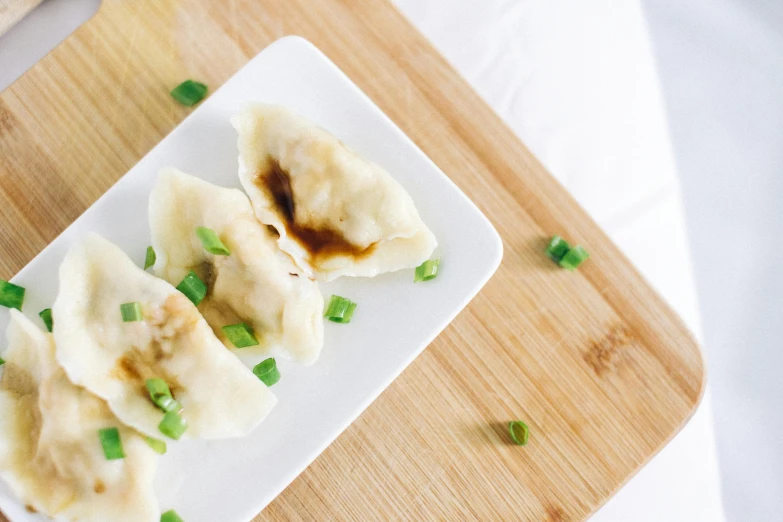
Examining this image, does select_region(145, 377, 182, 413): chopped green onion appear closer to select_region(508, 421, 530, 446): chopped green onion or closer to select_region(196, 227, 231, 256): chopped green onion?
select_region(196, 227, 231, 256): chopped green onion

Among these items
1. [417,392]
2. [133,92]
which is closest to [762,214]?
[417,392]

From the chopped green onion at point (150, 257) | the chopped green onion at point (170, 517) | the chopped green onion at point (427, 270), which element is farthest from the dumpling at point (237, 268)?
the chopped green onion at point (170, 517)

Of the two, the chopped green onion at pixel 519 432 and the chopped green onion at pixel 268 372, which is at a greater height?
the chopped green onion at pixel 268 372

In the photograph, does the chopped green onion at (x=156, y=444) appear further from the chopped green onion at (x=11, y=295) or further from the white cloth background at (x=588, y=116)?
the white cloth background at (x=588, y=116)

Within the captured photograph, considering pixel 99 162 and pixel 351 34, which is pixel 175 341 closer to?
pixel 99 162

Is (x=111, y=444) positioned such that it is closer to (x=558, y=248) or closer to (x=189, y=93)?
(x=189, y=93)

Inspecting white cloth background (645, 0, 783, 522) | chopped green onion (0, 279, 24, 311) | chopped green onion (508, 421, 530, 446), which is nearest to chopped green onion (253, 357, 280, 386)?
chopped green onion (0, 279, 24, 311)

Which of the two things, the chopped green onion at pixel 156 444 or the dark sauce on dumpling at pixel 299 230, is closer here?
the chopped green onion at pixel 156 444

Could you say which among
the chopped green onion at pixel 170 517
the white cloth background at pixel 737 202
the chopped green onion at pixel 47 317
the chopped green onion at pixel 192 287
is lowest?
the white cloth background at pixel 737 202
